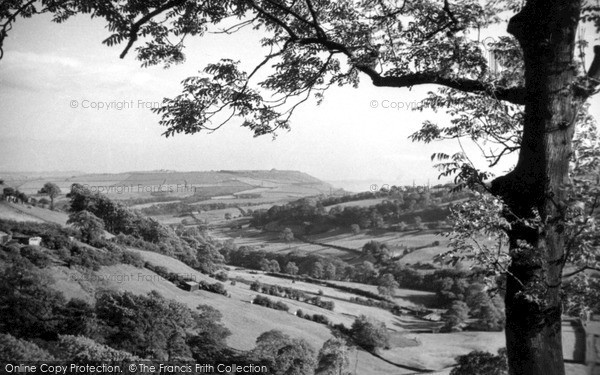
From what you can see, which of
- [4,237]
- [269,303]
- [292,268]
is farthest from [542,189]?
[292,268]

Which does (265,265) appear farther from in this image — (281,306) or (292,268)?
(281,306)

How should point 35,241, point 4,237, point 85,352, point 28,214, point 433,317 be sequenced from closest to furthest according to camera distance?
point 85,352 < point 4,237 < point 35,241 < point 28,214 < point 433,317

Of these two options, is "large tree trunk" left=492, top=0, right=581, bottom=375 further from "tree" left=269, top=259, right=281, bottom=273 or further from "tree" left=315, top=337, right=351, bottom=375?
"tree" left=269, top=259, right=281, bottom=273

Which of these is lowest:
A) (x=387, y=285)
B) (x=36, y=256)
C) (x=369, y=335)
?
(x=369, y=335)

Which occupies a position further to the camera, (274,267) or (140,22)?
(274,267)

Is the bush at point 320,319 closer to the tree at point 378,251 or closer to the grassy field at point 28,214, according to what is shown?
the tree at point 378,251
